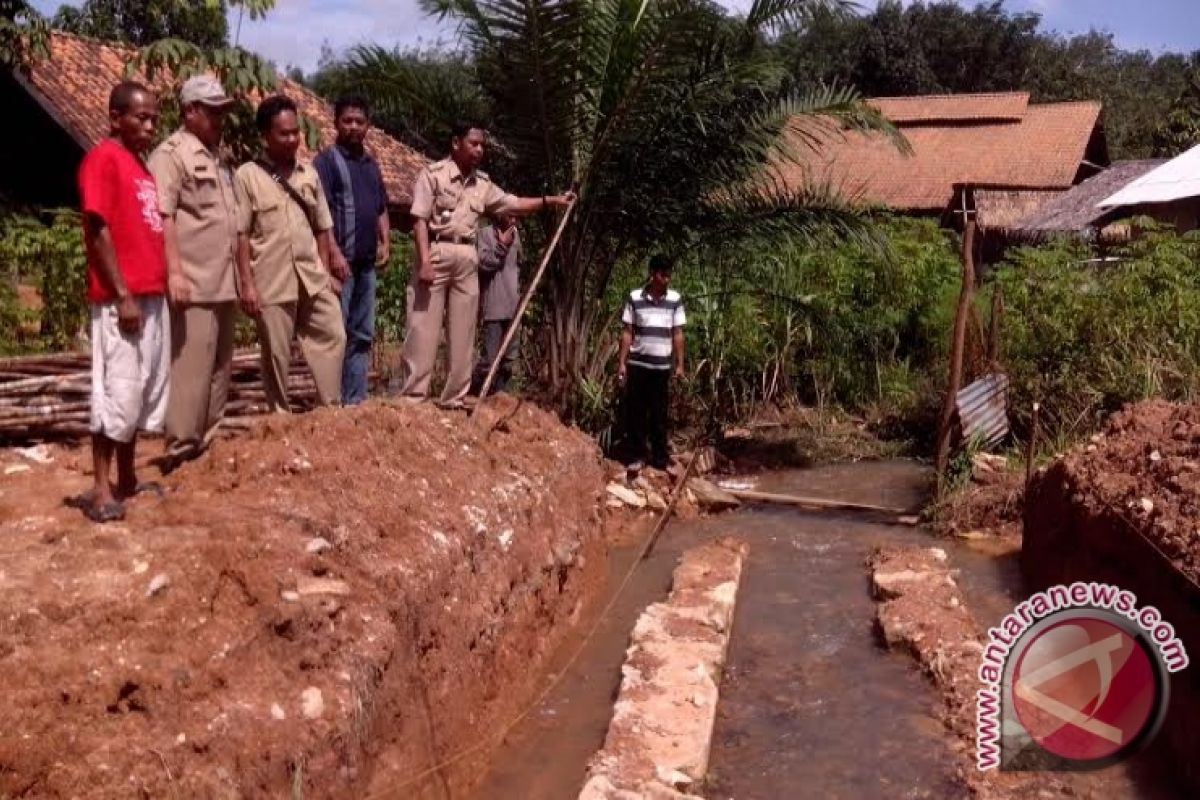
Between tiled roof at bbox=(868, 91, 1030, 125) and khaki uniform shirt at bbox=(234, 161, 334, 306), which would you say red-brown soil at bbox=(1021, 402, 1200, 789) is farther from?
tiled roof at bbox=(868, 91, 1030, 125)

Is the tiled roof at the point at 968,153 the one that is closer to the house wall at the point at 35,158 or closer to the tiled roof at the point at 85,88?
the tiled roof at the point at 85,88

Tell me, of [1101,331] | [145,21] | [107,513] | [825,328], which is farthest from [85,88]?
[1101,331]

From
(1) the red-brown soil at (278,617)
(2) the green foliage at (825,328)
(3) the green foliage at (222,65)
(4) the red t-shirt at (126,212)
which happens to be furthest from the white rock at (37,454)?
(2) the green foliage at (825,328)

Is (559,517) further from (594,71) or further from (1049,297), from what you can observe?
(1049,297)

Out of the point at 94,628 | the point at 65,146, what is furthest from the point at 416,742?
the point at 65,146

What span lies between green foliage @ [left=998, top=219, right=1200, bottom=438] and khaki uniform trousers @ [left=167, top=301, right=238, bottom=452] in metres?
6.71

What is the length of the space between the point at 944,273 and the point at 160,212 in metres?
9.29

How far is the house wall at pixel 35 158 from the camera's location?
1488 centimetres

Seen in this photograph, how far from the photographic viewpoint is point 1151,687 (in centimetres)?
434

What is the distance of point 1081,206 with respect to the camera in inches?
706

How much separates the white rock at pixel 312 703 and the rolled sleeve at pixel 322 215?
2.78 meters

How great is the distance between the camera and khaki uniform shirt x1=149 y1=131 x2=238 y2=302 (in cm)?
454

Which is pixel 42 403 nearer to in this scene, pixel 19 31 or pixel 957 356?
pixel 19 31

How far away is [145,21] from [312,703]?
713 inches
